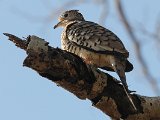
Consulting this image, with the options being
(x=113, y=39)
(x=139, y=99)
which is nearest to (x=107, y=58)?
(x=113, y=39)

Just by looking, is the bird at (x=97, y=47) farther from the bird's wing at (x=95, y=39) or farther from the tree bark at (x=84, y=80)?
the tree bark at (x=84, y=80)

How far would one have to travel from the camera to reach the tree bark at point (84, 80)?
9.07 ft

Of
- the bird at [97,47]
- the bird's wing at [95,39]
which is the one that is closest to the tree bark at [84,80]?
the bird at [97,47]

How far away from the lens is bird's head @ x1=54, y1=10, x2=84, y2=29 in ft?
18.7

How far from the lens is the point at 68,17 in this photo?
19.2 feet

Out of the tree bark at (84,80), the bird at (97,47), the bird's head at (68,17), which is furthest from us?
the bird's head at (68,17)

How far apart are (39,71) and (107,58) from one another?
1.41 metres

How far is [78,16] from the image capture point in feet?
19.3

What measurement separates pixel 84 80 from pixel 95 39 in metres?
1.40

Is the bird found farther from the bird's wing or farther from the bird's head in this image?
the bird's head

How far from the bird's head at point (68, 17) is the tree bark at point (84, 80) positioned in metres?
2.56

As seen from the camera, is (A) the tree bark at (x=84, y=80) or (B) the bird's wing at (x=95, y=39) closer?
(A) the tree bark at (x=84, y=80)

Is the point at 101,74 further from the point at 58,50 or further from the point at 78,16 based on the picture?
the point at 78,16

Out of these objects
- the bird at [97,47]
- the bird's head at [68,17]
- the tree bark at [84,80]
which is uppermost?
the bird's head at [68,17]
